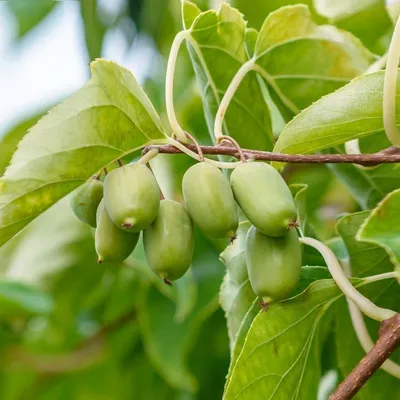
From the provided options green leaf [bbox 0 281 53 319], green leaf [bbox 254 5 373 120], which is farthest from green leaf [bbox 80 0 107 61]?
green leaf [bbox 254 5 373 120]

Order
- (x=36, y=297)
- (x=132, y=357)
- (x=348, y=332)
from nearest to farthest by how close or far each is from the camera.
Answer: (x=348, y=332)
(x=36, y=297)
(x=132, y=357)

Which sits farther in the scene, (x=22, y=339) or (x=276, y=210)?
(x=22, y=339)

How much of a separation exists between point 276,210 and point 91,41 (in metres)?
1.23

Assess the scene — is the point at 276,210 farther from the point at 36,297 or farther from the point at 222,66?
the point at 36,297

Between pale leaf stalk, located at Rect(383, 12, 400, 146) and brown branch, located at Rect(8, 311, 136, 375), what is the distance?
108 centimetres

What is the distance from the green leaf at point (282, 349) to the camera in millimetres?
616

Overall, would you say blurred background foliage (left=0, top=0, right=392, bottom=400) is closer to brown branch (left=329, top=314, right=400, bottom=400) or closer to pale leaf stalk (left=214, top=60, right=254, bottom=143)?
pale leaf stalk (left=214, top=60, right=254, bottom=143)

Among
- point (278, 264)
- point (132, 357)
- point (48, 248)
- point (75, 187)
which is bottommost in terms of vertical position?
point (132, 357)

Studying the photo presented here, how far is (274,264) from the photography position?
0.58m

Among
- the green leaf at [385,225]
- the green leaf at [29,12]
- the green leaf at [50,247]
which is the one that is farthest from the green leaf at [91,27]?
the green leaf at [385,225]

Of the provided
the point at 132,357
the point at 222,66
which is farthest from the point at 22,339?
the point at 222,66

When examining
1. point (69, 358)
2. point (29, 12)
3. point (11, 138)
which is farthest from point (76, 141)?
point (29, 12)

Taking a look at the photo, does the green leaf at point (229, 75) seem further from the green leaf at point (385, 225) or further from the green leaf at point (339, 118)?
the green leaf at point (385, 225)

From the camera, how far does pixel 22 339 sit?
1.76 m
